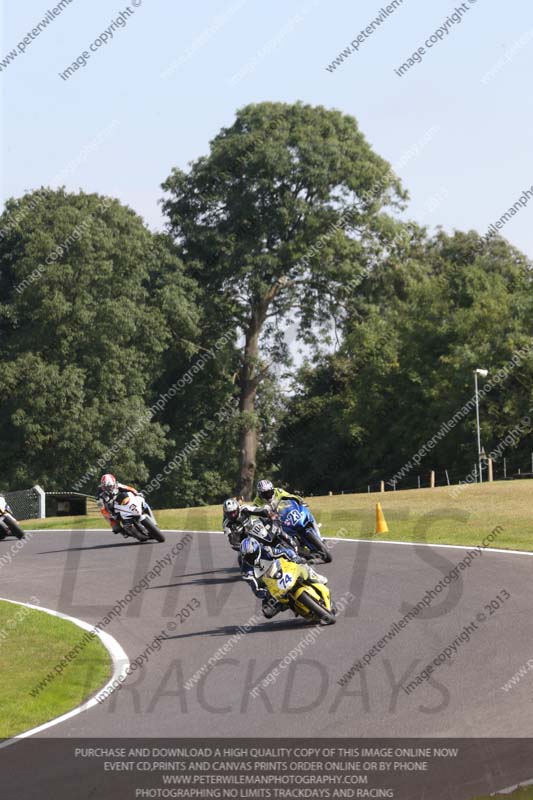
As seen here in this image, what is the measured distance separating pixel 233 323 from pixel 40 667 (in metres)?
48.7

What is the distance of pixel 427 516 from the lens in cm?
3041

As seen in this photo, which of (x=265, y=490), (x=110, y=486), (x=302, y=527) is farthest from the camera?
(x=110, y=486)

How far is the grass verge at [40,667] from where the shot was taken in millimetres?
11109

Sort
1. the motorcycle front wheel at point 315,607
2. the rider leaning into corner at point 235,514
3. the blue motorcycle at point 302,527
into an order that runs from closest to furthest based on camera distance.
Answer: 1. the motorcycle front wheel at point 315,607
2. the rider leaning into corner at point 235,514
3. the blue motorcycle at point 302,527

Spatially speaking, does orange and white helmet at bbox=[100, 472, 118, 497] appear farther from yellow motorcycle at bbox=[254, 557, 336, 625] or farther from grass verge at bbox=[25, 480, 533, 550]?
yellow motorcycle at bbox=[254, 557, 336, 625]

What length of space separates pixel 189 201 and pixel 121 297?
8771 mm

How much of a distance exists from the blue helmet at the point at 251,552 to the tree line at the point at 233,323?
38.4 metres

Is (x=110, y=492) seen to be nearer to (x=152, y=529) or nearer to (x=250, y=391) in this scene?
(x=152, y=529)

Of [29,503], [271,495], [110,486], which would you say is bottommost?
[29,503]

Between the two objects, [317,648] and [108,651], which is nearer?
[317,648]
